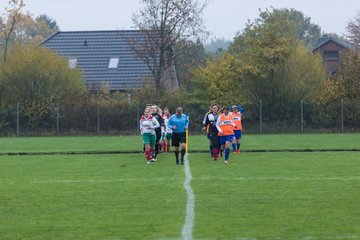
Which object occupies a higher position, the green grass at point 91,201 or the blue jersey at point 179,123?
the blue jersey at point 179,123

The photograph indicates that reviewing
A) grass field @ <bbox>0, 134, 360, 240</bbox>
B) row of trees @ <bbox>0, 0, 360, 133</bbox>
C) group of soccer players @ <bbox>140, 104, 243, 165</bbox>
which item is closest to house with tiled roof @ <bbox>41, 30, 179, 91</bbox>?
row of trees @ <bbox>0, 0, 360, 133</bbox>

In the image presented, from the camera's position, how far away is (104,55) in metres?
59.8

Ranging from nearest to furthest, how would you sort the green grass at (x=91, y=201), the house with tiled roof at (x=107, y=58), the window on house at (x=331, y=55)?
the green grass at (x=91, y=201)
the house with tiled roof at (x=107, y=58)
the window on house at (x=331, y=55)

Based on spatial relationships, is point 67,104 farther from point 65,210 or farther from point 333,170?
point 65,210

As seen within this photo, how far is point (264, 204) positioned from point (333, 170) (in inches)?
268

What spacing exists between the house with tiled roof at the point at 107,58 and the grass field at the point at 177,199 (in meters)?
34.5

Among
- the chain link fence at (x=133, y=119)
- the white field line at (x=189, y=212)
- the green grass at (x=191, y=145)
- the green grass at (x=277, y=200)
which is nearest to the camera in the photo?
the white field line at (x=189, y=212)

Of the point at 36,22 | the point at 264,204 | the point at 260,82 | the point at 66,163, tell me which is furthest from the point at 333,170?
the point at 36,22

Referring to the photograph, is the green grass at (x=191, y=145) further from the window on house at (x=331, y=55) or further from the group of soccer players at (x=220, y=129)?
the window on house at (x=331, y=55)

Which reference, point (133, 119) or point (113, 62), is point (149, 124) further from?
point (113, 62)

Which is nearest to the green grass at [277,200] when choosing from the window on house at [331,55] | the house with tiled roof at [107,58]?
the house with tiled roof at [107,58]

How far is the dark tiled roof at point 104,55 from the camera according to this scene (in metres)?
56.9

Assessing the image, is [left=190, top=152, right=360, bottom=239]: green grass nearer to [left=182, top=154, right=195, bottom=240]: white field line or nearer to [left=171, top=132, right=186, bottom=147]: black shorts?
[left=182, top=154, right=195, bottom=240]: white field line

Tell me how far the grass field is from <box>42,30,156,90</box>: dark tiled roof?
115 ft
